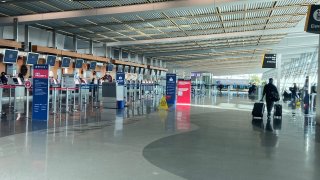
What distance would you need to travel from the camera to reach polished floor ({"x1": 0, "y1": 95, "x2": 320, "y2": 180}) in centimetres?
475

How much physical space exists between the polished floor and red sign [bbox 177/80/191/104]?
1168cm

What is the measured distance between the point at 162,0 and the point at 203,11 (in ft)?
12.4

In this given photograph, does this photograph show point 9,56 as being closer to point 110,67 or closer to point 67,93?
point 67,93

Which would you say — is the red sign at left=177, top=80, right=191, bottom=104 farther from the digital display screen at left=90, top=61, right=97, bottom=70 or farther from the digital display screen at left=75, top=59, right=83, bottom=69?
the digital display screen at left=90, top=61, right=97, bottom=70

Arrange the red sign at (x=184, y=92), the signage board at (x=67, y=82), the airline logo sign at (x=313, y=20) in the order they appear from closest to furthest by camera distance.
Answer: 1. the airline logo sign at (x=313, y=20)
2. the signage board at (x=67, y=82)
3. the red sign at (x=184, y=92)

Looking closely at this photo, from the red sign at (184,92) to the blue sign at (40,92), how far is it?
38.7 feet

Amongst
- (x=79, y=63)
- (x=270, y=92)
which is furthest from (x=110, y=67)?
(x=270, y=92)

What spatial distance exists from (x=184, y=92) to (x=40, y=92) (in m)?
12.1

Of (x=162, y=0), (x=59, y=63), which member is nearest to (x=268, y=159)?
(x=162, y=0)

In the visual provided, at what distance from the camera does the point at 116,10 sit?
1744cm

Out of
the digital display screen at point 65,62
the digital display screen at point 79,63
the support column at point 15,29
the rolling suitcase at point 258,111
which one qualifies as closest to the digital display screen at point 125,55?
the digital display screen at point 79,63

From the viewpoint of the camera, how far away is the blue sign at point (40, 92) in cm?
1063

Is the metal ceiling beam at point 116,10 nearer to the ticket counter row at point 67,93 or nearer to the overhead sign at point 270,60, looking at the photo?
the ticket counter row at point 67,93

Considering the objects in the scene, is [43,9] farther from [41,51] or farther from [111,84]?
[111,84]
